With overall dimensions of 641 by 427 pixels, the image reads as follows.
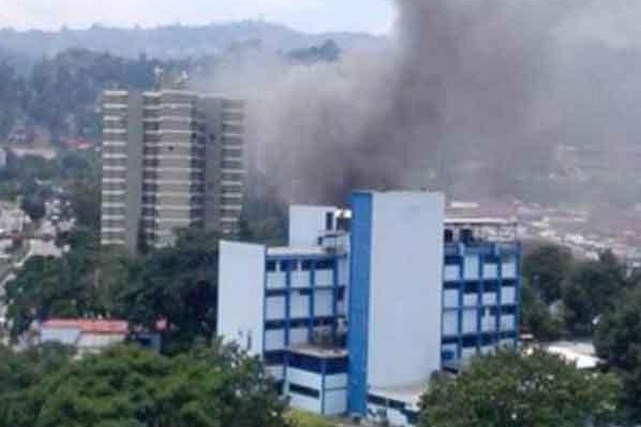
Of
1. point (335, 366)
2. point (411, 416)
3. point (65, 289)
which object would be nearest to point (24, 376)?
point (335, 366)

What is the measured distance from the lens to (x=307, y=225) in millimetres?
16906

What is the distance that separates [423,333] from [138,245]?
935 cm

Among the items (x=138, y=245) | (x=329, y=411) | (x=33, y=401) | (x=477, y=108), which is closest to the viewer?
(x=33, y=401)

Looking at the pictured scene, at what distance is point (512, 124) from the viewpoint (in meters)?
22.3

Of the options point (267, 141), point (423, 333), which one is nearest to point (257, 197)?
point (267, 141)

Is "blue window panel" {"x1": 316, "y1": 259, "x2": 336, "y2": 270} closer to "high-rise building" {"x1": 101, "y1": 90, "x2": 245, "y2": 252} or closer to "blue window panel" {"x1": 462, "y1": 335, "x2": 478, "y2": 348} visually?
"blue window panel" {"x1": 462, "y1": 335, "x2": 478, "y2": 348}

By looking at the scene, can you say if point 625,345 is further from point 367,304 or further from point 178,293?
point 178,293

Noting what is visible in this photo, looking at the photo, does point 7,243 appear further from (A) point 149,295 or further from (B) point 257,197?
(A) point 149,295

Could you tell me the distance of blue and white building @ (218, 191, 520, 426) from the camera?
50.5ft

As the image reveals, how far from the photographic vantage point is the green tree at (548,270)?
70.2 feet

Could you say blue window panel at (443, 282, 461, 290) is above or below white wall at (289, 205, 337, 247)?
below

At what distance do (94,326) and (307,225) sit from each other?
10.8ft

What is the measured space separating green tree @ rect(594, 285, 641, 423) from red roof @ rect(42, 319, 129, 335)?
17.9 feet

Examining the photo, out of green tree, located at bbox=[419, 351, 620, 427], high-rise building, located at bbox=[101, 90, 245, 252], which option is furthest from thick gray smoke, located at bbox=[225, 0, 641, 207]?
green tree, located at bbox=[419, 351, 620, 427]
